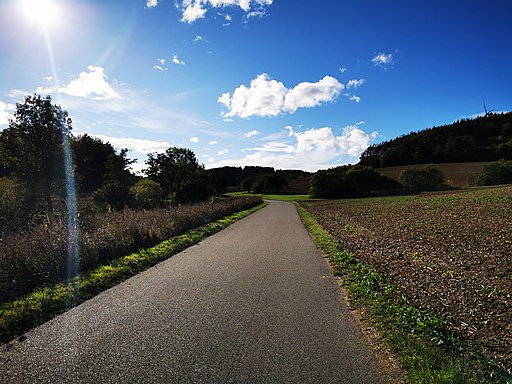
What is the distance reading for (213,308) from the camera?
5.38m

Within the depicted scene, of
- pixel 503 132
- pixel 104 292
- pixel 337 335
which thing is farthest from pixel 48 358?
pixel 503 132

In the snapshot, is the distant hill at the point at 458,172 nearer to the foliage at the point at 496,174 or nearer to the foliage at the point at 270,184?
the foliage at the point at 496,174

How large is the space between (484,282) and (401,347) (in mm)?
3633

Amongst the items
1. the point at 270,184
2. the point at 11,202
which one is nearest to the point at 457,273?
the point at 11,202

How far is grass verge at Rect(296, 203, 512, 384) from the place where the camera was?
125 inches

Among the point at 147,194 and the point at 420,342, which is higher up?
the point at 147,194

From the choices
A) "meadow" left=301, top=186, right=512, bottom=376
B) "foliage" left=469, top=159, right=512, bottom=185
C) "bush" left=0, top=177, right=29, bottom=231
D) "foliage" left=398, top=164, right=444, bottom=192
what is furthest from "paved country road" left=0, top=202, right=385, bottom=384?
"foliage" left=469, top=159, right=512, bottom=185

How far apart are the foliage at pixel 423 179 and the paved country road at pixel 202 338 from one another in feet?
251

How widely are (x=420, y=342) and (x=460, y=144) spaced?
11501 cm

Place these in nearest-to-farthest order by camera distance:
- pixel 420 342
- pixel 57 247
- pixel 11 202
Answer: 1. pixel 420 342
2. pixel 57 247
3. pixel 11 202

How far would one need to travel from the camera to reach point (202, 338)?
421 cm

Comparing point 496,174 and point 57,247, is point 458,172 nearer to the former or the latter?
point 496,174

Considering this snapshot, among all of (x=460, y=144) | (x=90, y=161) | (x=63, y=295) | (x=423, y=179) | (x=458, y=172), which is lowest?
(x=63, y=295)

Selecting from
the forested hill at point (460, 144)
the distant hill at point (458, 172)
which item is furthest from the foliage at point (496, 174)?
the forested hill at point (460, 144)
